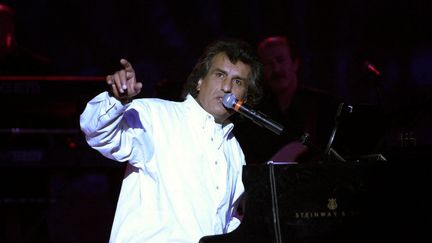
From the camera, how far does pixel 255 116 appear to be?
2615 mm

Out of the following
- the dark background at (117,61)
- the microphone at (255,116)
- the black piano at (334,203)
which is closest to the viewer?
the black piano at (334,203)

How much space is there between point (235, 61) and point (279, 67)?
2166 mm

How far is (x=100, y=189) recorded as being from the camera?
4746 millimetres

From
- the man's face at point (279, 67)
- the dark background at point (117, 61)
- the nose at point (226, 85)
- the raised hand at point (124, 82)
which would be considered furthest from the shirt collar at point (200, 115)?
the man's face at point (279, 67)

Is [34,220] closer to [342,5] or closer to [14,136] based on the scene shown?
[14,136]

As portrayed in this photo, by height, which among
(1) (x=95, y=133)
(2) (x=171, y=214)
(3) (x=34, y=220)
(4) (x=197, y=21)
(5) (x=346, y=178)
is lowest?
(3) (x=34, y=220)

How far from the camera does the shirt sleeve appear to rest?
8.02ft

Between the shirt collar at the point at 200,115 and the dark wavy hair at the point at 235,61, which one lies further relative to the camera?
the dark wavy hair at the point at 235,61

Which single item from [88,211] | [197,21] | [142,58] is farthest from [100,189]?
[197,21]

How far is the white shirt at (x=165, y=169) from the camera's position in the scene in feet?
8.57

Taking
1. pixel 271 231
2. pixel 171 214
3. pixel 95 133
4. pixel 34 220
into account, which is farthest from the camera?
pixel 34 220

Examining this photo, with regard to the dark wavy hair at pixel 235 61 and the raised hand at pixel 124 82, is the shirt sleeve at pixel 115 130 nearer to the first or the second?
the raised hand at pixel 124 82

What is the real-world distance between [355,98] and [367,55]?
455 mm

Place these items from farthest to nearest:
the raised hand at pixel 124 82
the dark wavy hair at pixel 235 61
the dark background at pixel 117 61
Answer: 1. the dark background at pixel 117 61
2. the dark wavy hair at pixel 235 61
3. the raised hand at pixel 124 82
